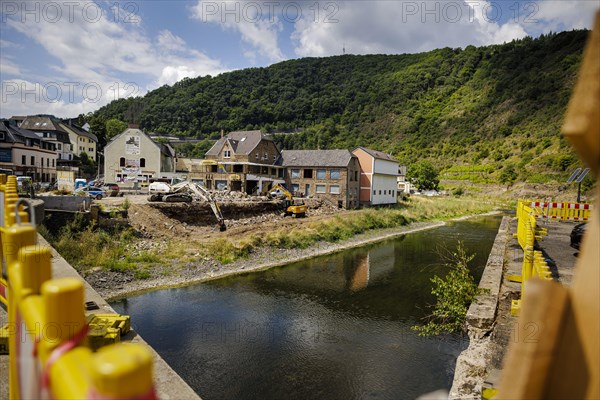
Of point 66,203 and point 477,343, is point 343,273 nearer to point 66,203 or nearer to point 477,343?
point 477,343

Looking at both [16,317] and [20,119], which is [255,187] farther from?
[20,119]

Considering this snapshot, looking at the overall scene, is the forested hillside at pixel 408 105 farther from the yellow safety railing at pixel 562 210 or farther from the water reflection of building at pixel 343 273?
the water reflection of building at pixel 343 273

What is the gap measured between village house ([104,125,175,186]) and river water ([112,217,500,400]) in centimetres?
3325

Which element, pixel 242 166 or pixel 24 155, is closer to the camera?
pixel 24 155

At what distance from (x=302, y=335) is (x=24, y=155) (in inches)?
1598

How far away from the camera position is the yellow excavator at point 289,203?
32.7 metres

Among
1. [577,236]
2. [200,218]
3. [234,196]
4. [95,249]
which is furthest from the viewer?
[234,196]

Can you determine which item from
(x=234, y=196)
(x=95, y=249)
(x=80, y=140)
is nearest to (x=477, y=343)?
(x=95, y=249)

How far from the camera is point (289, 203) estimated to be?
34938 millimetres

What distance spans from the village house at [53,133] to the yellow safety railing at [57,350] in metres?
62.1

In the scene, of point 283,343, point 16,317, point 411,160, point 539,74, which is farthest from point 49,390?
point 539,74

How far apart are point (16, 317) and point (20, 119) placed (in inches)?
3124

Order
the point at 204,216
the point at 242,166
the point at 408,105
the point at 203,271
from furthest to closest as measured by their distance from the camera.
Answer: the point at 408,105 → the point at 242,166 → the point at 204,216 → the point at 203,271

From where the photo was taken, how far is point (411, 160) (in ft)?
286
